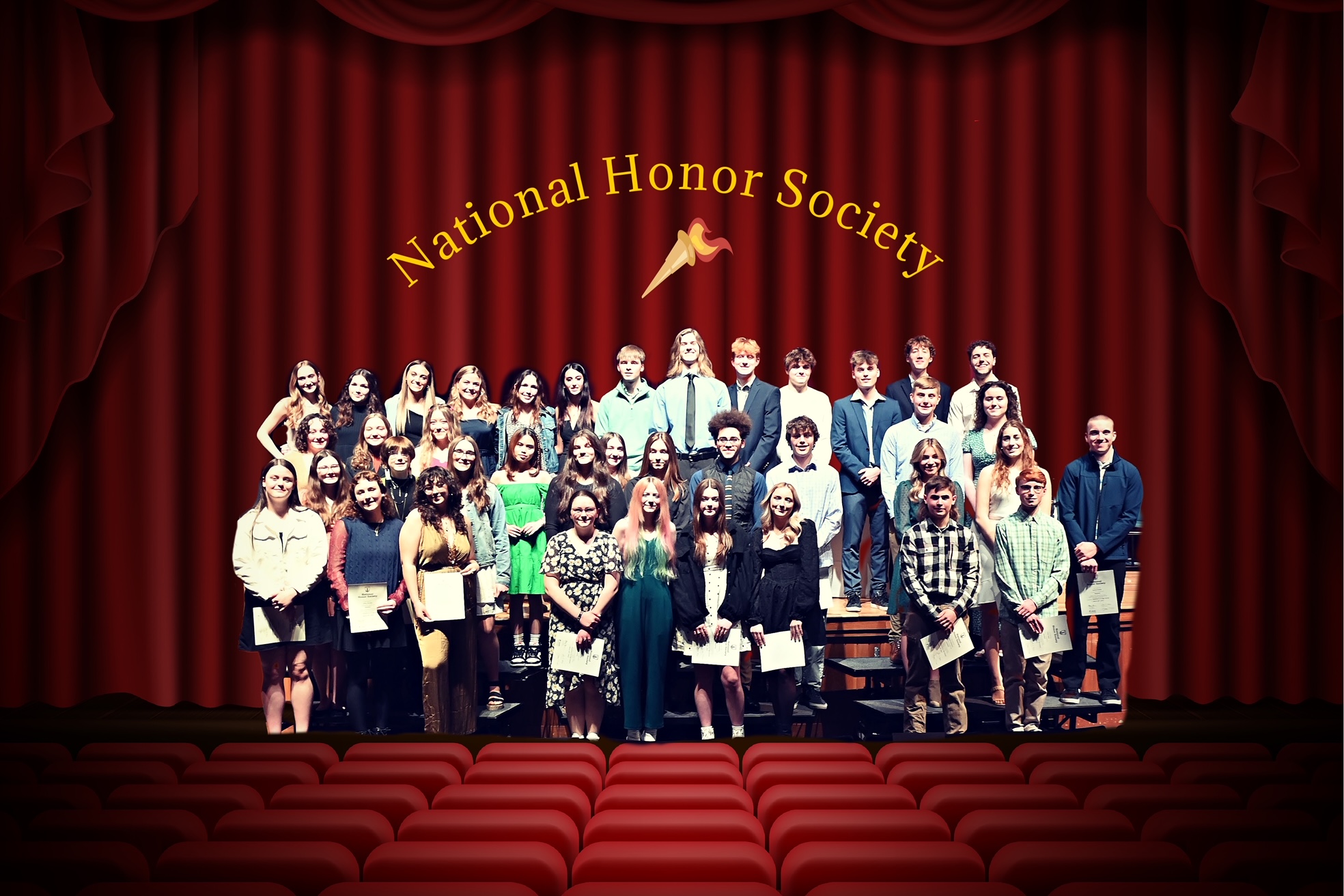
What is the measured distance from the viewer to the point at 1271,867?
90.0 inches

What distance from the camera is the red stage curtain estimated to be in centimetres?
633

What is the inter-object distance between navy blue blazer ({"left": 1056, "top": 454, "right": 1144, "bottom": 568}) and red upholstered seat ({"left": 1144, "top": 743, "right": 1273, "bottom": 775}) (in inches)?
94.9

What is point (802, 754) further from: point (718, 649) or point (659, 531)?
point (659, 531)

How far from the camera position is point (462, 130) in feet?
21.6

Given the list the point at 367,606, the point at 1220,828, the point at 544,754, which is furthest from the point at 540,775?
the point at 367,606

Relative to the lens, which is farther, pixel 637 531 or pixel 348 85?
pixel 348 85

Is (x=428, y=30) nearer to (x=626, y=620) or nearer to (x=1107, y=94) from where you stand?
(x=626, y=620)

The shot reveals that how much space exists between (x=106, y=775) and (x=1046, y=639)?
412 cm

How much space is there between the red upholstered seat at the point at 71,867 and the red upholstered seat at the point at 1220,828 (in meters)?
2.00

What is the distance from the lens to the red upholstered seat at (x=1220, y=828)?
252 cm

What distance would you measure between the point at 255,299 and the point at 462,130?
1397mm

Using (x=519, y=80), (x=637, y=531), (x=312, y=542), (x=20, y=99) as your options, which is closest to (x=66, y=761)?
(x=312, y=542)

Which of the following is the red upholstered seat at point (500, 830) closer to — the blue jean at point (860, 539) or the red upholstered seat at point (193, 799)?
the red upholstered seat at point (193, 799)

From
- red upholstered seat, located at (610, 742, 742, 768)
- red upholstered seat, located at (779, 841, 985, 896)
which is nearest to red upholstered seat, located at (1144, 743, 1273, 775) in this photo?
red upholstered seat, located at (610, 742, 742, 768)
